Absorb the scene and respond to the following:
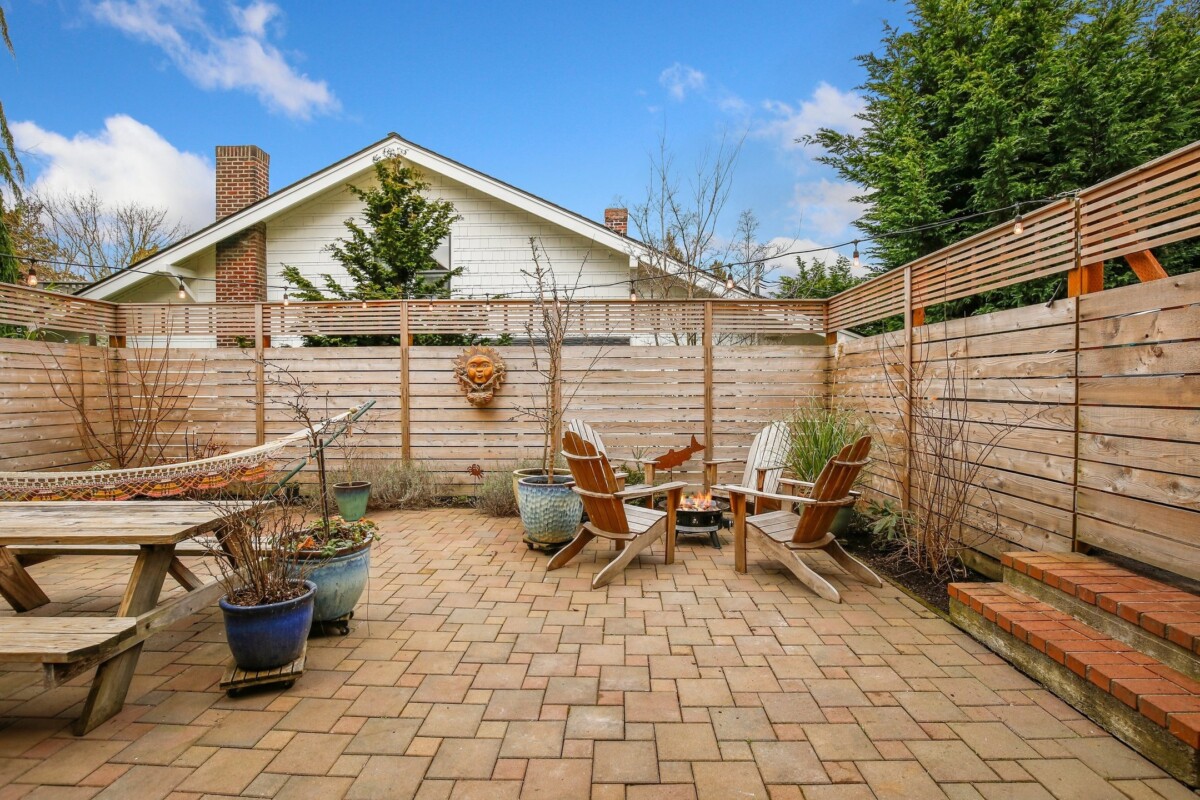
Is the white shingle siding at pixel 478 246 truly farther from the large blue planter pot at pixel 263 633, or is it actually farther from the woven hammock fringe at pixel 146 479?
the large blue planter pot at pixel 263 633

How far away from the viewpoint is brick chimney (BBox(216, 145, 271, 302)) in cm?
868

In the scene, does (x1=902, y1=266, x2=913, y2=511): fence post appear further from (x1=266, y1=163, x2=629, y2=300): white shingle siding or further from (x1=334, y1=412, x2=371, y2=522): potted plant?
(x1=334, y1=412, x2=371, y2=522): potted plant

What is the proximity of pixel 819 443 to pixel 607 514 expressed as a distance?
2.08 m

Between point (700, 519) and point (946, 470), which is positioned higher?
point (946, 470)

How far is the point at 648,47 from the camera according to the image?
10.3m

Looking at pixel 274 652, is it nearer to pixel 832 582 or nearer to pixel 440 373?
pixel 832 582

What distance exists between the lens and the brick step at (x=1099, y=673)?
1.89 meters

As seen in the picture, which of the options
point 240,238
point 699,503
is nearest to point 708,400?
point 699,503

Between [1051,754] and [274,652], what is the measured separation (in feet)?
9.70

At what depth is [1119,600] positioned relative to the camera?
8.01ft

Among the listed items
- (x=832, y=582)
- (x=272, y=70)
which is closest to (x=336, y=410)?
(x=832, y=582)

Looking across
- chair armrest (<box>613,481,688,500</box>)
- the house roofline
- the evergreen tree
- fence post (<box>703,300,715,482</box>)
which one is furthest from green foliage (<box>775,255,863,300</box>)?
the evergreen tree

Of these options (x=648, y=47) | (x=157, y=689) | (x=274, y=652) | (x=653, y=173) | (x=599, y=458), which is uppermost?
(x=648, y=47)

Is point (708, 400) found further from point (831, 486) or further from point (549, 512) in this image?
point (831, 486)
